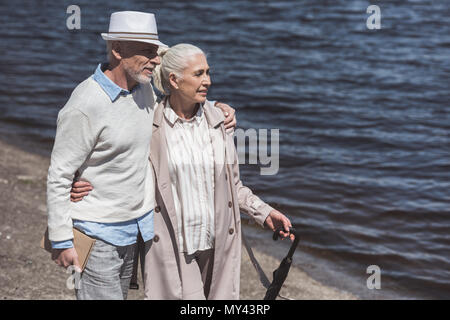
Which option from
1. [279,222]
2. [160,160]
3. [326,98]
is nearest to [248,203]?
[279,222]

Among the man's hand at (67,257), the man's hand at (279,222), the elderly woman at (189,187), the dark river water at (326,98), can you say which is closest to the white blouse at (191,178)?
the elderly woman at (189,187)

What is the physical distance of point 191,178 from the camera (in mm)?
3365

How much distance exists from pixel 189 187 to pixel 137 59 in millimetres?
673

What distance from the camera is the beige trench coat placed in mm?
3318

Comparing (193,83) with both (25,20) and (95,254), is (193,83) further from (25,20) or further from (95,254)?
(25,20)

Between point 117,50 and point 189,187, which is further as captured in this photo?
point 189,187

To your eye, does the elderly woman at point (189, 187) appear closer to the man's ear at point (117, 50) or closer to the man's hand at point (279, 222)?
the man's hand at point (279, 222)

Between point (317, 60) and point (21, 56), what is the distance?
265 inches

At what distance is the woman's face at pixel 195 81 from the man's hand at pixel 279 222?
680mm

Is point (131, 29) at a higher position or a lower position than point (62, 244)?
higher

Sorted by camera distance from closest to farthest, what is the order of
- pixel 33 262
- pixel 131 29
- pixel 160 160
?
pixel 131 29
pixel 160 160
pixel 33 262

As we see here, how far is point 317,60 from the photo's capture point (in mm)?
15641

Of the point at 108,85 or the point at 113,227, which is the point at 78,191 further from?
the point at 108,85

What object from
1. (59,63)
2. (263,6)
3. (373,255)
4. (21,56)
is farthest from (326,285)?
(263,6)
